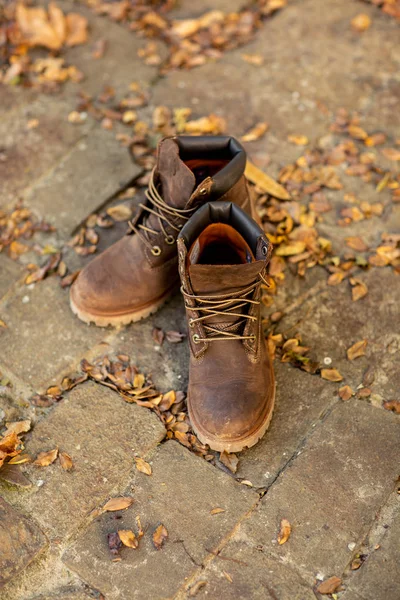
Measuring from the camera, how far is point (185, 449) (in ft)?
8.17

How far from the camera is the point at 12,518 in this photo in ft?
7.59

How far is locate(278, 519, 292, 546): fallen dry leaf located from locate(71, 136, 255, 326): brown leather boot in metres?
1.08

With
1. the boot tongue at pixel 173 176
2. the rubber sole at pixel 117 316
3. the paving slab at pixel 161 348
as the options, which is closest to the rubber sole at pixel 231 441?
the paving slab at pixel 161 348

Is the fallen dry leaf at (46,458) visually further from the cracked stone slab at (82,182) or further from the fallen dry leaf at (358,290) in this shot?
the fallen dry leaf at (358,290)

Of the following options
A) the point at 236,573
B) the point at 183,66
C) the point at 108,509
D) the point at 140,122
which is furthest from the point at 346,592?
the point at 183,66

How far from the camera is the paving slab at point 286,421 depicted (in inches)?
95.3

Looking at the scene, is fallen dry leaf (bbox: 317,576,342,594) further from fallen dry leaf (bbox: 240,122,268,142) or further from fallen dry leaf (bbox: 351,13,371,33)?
fallen dry leaf (bbox: 351,13,371,33)

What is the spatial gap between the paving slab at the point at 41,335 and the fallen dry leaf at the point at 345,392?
1.04 meters

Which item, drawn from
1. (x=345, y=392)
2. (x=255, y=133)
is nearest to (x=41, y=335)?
(x=345, y=392)

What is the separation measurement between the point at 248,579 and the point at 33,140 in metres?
2.62

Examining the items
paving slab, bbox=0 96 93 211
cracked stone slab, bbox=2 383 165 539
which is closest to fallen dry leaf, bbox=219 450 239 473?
cracked stone slab, bbox=2 383 165 539

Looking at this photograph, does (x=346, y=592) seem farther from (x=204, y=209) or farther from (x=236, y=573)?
(x=204, y=209)

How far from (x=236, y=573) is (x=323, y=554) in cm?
29

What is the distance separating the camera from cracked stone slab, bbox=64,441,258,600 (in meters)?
2.16
